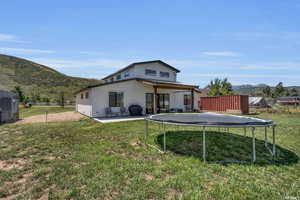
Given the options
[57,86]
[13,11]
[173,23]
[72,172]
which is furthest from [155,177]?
[57,86]

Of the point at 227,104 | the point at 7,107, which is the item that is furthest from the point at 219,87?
the point at 7,107

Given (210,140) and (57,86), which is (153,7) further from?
(57,86)

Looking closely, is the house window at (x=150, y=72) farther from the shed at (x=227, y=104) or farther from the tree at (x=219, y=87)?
the tree at (x=219, y=87)

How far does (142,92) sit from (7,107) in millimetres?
10175

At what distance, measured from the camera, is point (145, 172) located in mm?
2979

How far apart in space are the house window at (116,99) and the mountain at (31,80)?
28.6 metres

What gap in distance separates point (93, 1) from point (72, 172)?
8.23 m

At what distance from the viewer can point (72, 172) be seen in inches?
117

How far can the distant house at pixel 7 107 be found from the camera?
9930 mm

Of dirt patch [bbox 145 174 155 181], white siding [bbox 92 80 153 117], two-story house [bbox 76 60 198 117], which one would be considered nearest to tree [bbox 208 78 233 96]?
two-story house [bbox 76 60 198 117]

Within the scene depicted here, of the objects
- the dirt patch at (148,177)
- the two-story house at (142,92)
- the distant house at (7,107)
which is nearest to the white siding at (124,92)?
the two-story house at (142,92)

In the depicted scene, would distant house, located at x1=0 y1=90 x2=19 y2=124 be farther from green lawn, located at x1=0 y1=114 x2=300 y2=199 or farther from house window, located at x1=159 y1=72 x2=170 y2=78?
house window, located at x1=159 y1=72 x2=170 y2=78

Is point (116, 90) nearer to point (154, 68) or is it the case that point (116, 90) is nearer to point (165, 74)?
point (154, 68)

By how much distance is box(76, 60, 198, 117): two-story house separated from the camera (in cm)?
1226
